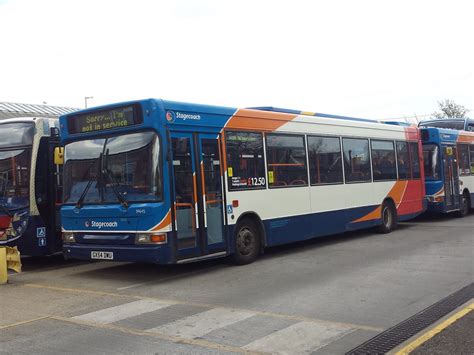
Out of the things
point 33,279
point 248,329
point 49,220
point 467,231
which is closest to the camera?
point 248,329

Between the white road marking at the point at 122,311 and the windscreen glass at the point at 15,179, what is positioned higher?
the windscreen glass at the point at 15,179

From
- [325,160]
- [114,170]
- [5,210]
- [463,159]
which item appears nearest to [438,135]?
[463,159]

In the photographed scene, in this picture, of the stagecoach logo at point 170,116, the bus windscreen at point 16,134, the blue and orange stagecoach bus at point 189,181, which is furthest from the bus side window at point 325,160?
the bus windscreen at point 16,134

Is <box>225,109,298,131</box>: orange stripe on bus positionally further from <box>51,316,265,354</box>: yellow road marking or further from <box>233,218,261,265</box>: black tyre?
<box>51,316,265,354</box>: yellow road marking

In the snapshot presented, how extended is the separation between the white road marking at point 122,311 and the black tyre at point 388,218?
8522mm

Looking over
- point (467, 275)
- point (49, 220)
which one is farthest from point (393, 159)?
point (49, 220)

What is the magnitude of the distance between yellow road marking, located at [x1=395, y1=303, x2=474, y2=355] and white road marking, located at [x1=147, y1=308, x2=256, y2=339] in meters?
1.99

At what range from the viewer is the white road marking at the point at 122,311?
6340mm

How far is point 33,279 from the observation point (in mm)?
9523

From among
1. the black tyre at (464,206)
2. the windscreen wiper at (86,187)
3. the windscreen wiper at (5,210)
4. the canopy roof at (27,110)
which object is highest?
the canopy roof at (27,110)

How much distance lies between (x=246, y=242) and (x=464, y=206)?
11.3 meters

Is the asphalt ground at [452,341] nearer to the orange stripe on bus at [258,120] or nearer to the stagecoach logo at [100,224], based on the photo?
the stagecoach logo at [100,224]

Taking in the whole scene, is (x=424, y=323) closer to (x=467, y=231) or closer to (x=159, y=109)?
(x=159, y=109)

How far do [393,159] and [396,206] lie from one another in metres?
1.31
